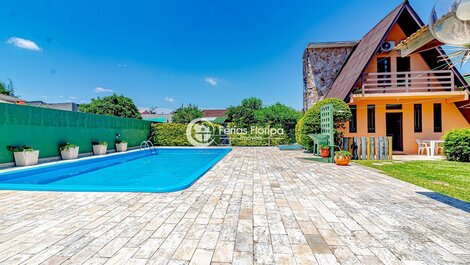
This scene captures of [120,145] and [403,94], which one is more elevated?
[403,94]

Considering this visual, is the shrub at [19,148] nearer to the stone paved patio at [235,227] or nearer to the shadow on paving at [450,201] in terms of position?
the stone paved patio at [235,227]

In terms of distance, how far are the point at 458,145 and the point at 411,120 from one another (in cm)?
379

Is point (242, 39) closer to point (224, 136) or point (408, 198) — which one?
point (224, 136)

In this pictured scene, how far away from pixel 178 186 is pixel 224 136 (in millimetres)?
14016

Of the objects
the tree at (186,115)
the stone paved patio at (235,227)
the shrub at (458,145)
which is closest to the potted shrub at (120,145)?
the stone paved patio at (235,227)

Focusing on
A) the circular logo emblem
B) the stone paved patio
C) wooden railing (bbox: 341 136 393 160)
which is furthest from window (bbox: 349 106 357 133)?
the circular logo emblem

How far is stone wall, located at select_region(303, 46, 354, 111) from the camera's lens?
16828 mm

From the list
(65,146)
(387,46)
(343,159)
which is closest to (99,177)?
(65,146)

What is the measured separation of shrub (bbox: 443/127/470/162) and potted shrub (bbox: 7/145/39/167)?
16236 mm

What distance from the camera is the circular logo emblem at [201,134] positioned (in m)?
18.1

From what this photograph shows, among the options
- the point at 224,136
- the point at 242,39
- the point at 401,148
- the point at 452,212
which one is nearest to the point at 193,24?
the point at 242,39

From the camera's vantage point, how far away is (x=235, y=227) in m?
2.72

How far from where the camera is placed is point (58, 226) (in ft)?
9.05

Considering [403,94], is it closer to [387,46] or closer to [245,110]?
[387,46]
